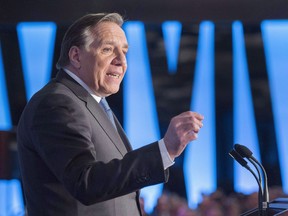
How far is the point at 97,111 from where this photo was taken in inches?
72.4

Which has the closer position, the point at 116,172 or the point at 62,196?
the point at 116,172

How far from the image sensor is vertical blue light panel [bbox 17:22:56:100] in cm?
650

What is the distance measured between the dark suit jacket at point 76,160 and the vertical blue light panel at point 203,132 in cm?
453

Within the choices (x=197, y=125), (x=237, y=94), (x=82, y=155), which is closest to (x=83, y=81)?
(x=82, y=155)

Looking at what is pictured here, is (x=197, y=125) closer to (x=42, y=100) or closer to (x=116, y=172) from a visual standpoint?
(x=116, y=172)

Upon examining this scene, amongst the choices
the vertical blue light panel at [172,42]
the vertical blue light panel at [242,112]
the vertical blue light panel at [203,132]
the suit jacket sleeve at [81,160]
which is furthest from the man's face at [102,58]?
the vertical blue light panel at [172,42]

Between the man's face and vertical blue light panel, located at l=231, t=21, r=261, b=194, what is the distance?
4.61 m

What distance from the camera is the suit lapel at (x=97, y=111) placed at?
1.81m

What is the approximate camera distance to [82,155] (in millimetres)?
1603

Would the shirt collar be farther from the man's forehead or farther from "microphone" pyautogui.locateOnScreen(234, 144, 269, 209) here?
"microphone" pyautogui.locateOnScreen(234, 144, 269, 209)

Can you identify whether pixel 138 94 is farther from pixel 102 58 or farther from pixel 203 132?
pixel 102 58

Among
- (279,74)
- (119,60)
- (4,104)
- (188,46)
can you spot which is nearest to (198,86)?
(188,46)

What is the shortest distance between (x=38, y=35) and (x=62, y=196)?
16.5 feet

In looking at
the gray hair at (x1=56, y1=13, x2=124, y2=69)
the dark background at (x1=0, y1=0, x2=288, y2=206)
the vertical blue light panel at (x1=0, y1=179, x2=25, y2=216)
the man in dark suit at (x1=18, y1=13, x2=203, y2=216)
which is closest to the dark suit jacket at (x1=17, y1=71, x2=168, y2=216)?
the man in dark suit at (x1=18, y1=13, x2=203, y2=216)
